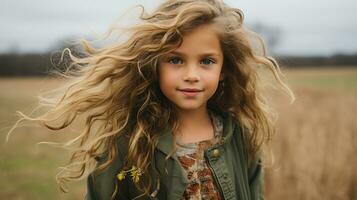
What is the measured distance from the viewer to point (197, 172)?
7.54 feet

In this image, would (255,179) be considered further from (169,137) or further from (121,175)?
(121,175)

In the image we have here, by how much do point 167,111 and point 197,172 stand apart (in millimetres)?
375

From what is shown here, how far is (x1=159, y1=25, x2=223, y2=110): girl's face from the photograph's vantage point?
2.19 m

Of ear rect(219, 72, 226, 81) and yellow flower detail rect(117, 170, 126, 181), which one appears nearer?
yellow flower detail rect(117, 170, 126, 181)

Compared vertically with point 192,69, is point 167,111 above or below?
below

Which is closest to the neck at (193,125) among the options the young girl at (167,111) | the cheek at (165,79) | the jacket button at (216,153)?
the young girl at (167,111)

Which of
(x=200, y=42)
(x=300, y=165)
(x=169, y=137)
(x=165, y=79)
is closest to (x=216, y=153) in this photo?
(x=169, y=137)

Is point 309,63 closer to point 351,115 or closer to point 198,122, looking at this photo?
point 351,115

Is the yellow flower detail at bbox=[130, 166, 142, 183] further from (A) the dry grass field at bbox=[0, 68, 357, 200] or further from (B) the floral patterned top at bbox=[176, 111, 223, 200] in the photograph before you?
(A) the dry grass field at bbox=[0, 68, 357, 200]

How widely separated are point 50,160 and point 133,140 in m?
5.11

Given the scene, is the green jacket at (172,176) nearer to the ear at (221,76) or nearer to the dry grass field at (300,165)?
the ear at (221,76)

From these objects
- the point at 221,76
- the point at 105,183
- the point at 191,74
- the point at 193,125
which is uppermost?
the point at 191,74

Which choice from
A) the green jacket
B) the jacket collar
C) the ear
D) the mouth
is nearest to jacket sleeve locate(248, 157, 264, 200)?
the green jacket

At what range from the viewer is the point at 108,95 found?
2445 mm
